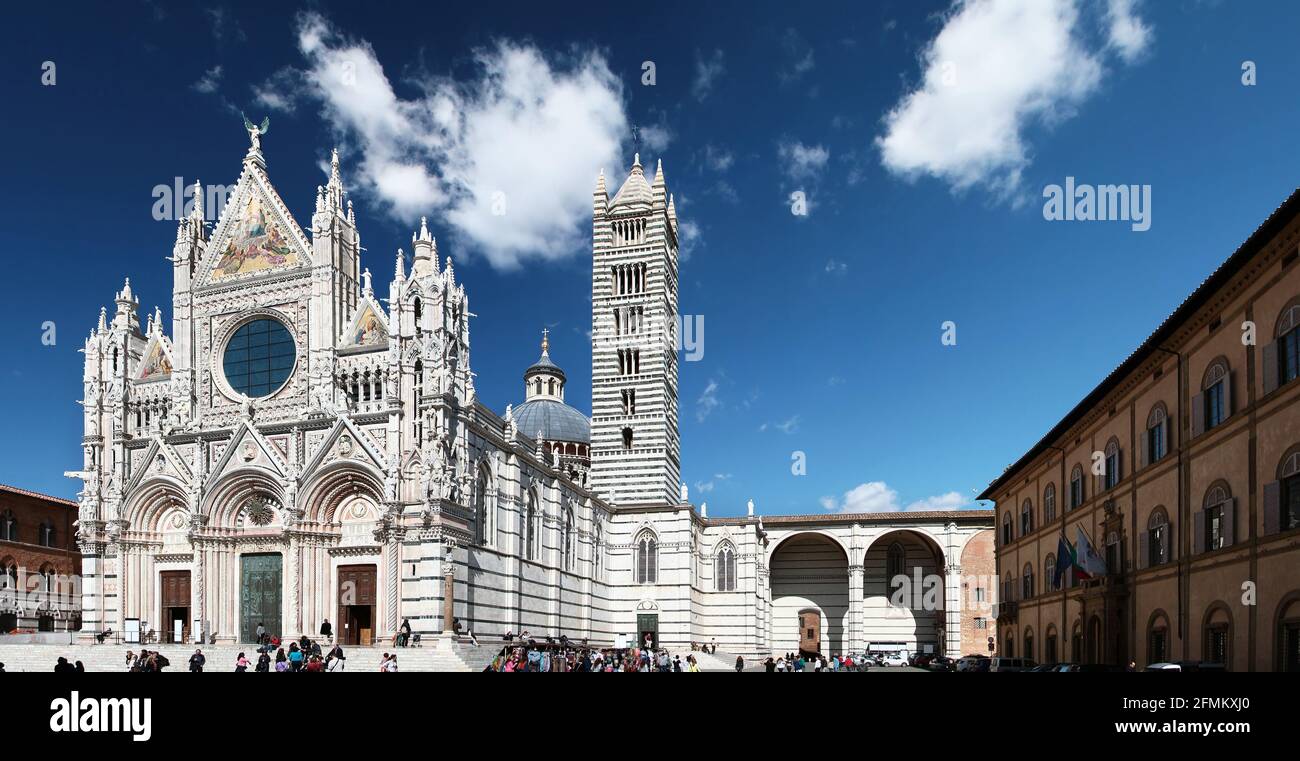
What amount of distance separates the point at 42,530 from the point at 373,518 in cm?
2085

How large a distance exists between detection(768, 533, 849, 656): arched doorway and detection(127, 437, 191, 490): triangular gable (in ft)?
129

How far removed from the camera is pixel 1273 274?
75.5ft

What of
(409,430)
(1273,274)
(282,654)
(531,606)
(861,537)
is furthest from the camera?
(861,537)

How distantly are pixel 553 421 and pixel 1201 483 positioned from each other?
55.2 meters

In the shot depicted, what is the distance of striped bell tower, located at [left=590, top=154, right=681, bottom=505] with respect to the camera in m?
61.8

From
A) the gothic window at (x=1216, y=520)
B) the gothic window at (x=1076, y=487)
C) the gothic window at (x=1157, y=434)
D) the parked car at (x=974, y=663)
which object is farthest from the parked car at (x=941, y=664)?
the gothic window at (x=1216, y=520)

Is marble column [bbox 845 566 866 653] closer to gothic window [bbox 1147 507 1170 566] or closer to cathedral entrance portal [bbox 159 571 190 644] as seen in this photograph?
gothic window [bbox 1147 507 1170 566]

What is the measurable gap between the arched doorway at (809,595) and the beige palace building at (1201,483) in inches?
1172

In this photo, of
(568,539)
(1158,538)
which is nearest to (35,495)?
(568,539)

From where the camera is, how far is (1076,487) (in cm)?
3956

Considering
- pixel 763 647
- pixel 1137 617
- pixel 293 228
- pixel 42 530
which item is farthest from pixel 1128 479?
pixel 42 530

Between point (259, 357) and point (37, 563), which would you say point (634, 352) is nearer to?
point (259, 357)

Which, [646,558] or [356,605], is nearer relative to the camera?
[356,605]
